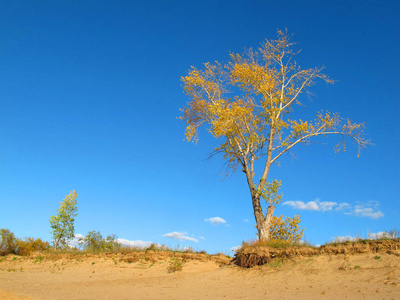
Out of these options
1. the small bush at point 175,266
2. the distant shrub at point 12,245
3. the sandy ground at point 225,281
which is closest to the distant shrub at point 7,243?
the distant shrub at point 12,245

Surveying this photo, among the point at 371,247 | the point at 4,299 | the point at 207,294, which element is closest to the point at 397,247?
the point at 371,247

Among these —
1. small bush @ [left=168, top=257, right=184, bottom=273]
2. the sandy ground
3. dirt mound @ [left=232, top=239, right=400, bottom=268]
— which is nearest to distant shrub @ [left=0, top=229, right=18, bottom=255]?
the sandy ground

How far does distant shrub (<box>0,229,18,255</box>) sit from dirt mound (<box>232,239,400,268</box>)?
2088cm

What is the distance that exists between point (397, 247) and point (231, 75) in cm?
1532

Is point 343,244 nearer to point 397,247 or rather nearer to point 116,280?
point 397,247

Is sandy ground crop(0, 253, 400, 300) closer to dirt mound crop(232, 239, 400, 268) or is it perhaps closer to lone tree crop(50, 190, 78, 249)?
dirt mound crop(232, 239, 400, 268)

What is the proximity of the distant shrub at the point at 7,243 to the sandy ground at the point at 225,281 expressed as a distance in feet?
31.0

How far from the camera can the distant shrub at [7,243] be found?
25191 millimetres

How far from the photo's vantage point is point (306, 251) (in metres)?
12.6

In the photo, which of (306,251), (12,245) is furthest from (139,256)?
(12,245)

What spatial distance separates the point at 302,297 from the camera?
9.06m

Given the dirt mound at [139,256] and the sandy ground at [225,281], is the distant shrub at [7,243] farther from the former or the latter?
the sandy ground at [225,281]

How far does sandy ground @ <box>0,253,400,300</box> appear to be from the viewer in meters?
9.42

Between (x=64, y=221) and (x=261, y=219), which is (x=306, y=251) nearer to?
(x=261, y=219)
